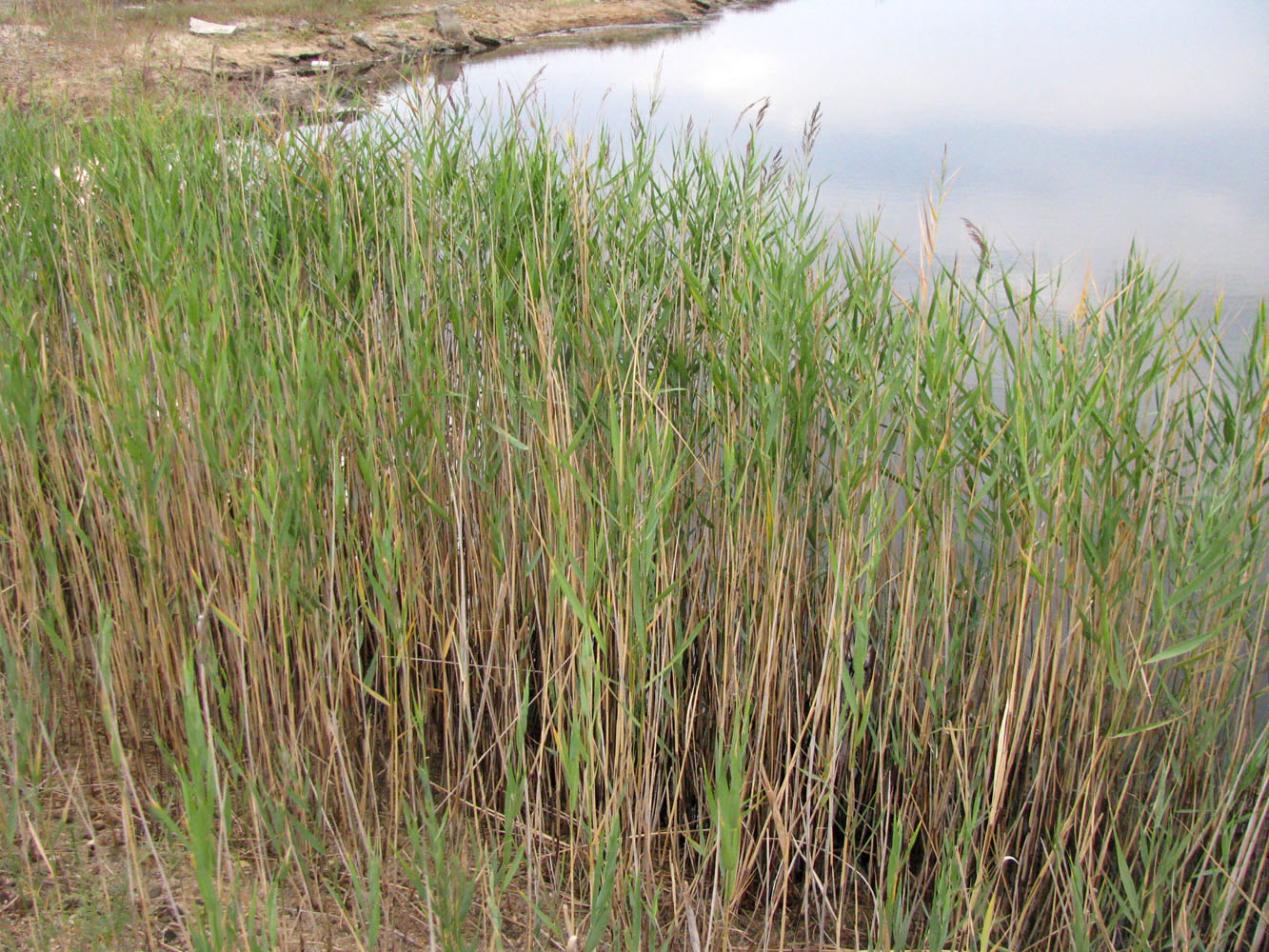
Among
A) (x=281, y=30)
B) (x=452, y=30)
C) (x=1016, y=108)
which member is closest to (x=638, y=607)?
(x=1016, y=108)

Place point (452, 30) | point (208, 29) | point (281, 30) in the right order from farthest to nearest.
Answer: point (452, 30)
point (281, 30)
point (208, 29)

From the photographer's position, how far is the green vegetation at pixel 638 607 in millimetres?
1525

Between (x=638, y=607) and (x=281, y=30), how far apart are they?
14756 millimetres

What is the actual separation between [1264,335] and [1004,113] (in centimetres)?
931

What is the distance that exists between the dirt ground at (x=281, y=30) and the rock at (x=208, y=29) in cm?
8

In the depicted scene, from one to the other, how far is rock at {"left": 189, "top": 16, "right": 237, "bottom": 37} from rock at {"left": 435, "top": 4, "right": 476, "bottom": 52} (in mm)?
2865

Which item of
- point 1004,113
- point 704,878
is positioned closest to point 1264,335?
point 704,878

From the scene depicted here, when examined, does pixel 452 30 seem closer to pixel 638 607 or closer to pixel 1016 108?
pixel 1016 108

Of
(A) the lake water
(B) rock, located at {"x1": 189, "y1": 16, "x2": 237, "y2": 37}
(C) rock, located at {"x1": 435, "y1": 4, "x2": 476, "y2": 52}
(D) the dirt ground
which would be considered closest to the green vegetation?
(A) the lake water

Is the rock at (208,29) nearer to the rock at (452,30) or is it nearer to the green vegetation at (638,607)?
the rock at (452,30)

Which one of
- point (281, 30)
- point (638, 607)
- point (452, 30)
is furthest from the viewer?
point (452, 30)

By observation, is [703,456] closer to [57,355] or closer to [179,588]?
[179,588]

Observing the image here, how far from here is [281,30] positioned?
13797mm

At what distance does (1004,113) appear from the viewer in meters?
9.92
